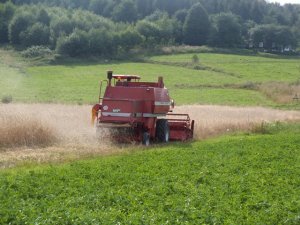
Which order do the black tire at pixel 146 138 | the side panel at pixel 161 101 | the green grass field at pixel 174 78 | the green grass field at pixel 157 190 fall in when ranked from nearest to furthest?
the green grass field at pixel 157 190, the black tire at pixel 146 138, the side panel at pixel 161 101, the green grass field at pixel 174 78

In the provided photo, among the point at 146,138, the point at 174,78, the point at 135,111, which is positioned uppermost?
the point at 135,111

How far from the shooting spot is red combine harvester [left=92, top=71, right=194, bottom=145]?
755 inches

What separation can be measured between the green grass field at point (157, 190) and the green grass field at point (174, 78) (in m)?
24.8

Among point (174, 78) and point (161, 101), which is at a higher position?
point (161, 101)

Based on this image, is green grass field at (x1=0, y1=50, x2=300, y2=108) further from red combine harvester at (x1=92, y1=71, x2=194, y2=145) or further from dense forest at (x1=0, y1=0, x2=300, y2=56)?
red combine harvester at (x1=92, y1=71, x2=194, y2=145)

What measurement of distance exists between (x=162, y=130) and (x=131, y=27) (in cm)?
6902

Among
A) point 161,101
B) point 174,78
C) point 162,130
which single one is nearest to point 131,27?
point 174,78

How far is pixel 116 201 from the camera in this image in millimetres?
10133

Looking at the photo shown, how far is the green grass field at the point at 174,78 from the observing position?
145ft

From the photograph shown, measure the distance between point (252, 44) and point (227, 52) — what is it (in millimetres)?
22288

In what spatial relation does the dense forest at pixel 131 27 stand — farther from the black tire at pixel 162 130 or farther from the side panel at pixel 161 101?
the black tire at pixel 162 130

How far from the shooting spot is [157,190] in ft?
36.6

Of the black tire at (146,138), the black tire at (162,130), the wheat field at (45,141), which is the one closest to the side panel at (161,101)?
the black tire at (162,130)

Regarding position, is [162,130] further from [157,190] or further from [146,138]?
[157,190]
